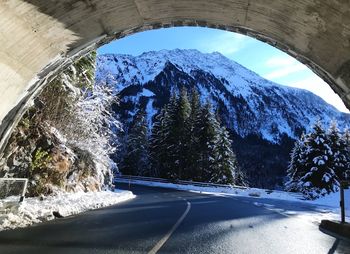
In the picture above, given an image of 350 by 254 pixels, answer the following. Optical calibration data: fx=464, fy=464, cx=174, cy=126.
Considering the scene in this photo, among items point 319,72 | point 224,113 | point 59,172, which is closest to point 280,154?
point 224,113

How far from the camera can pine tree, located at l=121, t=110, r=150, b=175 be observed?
74750mm

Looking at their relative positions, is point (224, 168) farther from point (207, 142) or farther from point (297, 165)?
point (297, 165)

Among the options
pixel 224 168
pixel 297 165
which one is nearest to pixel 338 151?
pixel 297 165

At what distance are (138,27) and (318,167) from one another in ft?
137

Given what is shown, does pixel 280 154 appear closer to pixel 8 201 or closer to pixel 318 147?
pixel 318 147

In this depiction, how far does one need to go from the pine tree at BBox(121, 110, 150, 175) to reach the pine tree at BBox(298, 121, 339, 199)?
33161 mm

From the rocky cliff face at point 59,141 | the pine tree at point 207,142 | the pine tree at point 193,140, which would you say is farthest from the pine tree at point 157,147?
the rocky cliff face at point 59,141

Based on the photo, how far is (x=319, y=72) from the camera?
4.68m

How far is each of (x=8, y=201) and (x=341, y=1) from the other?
32.1ft

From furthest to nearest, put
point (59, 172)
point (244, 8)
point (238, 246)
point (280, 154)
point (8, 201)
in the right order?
point (280, 154) → point (59, 172) → point (8, 201) → point (238, 246) → point (244, 8)

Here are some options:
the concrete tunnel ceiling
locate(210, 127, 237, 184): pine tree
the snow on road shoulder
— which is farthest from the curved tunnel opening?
locate(210, 127, 237, 184): pine tree

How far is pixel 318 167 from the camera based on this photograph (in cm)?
4425

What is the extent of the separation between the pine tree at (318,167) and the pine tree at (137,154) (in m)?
33.2

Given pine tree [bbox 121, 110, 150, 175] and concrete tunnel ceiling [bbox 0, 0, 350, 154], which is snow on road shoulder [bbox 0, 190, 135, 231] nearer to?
concrete tunnel ceiling [bbox 0, 0, 350, 154]
